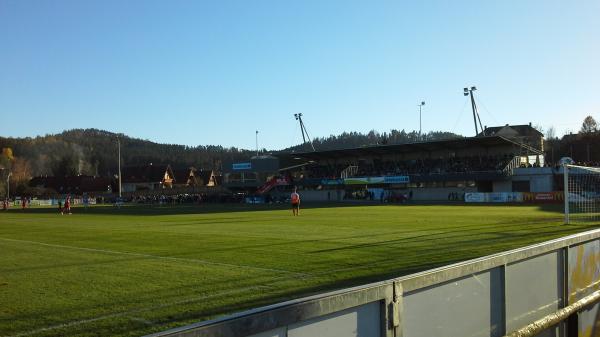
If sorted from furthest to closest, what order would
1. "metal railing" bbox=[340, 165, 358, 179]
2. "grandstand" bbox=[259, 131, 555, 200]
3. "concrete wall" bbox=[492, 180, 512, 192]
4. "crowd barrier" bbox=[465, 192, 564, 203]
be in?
"metal railing" bbox=[340, 165, 358, 179] → "grandstand" bbox=[259, 131, 555, 200] → "concrete wall" bbox=[492, 180, 512, 192] → "crowd barrier" bbox=[465, 192, 564, 203]

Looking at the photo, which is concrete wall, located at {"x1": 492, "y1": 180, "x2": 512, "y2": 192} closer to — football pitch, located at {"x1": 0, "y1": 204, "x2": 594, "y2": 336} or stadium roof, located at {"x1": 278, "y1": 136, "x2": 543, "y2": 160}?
stadium roof, located at {"x1": 278, "y1": 136, "x2": 543, "y2": 160}

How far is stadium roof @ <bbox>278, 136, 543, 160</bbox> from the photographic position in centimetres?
7012

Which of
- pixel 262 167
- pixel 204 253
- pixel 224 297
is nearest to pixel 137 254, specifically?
pixel 204 253

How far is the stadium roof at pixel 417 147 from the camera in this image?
70.1m

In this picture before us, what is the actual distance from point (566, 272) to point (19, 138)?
20996 cm

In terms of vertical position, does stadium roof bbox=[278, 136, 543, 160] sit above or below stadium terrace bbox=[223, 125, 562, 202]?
above

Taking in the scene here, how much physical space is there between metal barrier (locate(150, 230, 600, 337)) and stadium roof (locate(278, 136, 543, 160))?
2535 inches

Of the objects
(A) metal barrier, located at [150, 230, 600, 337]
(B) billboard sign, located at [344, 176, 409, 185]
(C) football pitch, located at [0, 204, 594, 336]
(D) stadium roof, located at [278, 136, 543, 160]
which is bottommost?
(C) football pitch, located at [0, 204, 594, 336]

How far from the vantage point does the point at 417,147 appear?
3100 inches

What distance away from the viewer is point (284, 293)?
30.1 ft

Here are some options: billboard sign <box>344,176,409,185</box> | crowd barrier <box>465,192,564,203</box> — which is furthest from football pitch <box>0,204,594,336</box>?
billboard sign <box>344,176,409,185</box>

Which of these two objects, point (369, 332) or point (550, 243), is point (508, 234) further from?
point (369, 332)

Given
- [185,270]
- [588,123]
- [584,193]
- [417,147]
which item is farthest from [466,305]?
[588,123]

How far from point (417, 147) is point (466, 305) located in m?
75.4
